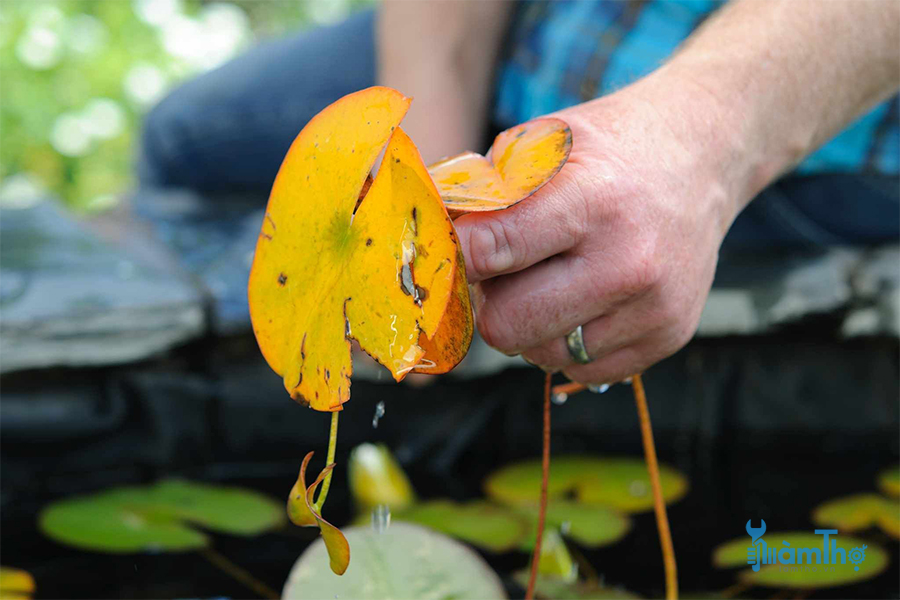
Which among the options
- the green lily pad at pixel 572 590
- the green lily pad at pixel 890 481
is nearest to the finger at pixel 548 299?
the green lily pad at pixel 572 590

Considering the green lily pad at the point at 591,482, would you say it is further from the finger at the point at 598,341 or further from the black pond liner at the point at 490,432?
the finger at the point at 598,341

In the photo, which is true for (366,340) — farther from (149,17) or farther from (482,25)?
(149,17)

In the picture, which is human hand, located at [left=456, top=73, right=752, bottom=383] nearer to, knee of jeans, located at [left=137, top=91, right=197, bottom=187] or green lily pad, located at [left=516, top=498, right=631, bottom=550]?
green lily pad, located at [left=516, top=498, right=631, bottom=550]

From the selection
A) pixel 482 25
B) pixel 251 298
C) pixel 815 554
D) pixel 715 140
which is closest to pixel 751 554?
pixel 815 554

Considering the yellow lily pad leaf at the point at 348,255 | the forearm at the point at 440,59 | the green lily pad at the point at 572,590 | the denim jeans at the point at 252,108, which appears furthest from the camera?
the denim jeans at the point at 252,108

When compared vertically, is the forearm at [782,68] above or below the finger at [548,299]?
above

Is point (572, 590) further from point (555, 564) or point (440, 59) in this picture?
point (440, 59)

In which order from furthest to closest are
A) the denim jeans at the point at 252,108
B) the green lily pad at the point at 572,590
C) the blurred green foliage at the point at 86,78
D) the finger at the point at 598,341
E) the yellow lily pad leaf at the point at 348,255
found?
the blurred green foliage at the point at 86,78 < the denim jeans at the point at 252,108 < the green lily pad at the point at 572,590 < the finger at the point at 598,341 < the yellow lily pad leaf at the point at 348,255
